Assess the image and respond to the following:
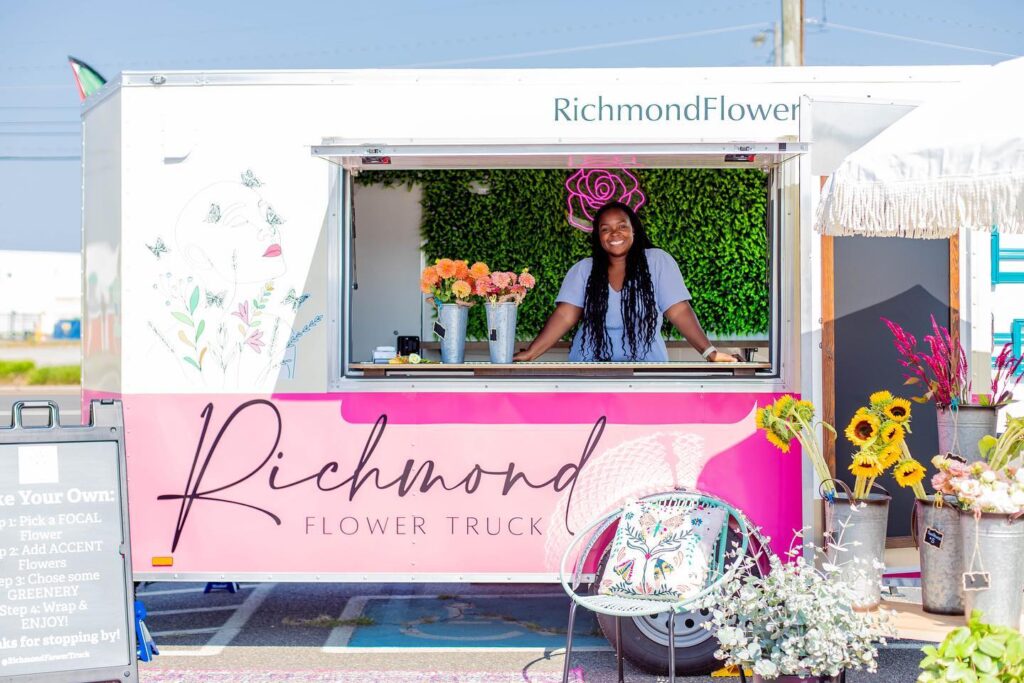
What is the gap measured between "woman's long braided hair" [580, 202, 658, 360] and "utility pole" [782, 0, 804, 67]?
4992 millimetres

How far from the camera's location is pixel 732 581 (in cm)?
386

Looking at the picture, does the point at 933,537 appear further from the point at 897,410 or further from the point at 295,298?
the point at 295,298

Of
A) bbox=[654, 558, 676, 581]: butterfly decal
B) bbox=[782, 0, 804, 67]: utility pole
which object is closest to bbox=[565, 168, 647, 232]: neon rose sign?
bbox=[654, 558, 676, 581]: butterfly decal

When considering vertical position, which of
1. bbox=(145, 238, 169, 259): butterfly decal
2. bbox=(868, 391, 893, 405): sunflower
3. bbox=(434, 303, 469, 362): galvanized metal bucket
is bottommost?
bbox=(868, 391, 893, 405): sunflower

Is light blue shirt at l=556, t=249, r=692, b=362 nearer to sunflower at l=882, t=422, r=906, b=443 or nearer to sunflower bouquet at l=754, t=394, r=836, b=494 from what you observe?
sunflower bouquet at l=754, t=394, r=836, b=494

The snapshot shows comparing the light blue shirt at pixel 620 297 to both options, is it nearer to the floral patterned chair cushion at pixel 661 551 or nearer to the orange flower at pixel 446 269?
the orange flower at pixel 446 269

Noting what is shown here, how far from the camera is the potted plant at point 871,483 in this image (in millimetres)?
3900

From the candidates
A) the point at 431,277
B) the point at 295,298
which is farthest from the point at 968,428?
the point at 295,298

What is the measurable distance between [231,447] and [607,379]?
1.51m

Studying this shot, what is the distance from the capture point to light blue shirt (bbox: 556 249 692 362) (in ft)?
17.9

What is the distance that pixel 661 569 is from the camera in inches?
151

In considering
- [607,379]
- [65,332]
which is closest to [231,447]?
[607,379]

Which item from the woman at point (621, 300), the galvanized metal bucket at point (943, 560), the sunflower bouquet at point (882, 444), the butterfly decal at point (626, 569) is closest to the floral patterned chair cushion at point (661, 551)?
the butterfly decal at point (626, 569)

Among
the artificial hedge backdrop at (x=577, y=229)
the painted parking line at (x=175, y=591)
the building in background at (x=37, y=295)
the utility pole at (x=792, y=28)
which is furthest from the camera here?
the building in background at (x=37, y=295)
